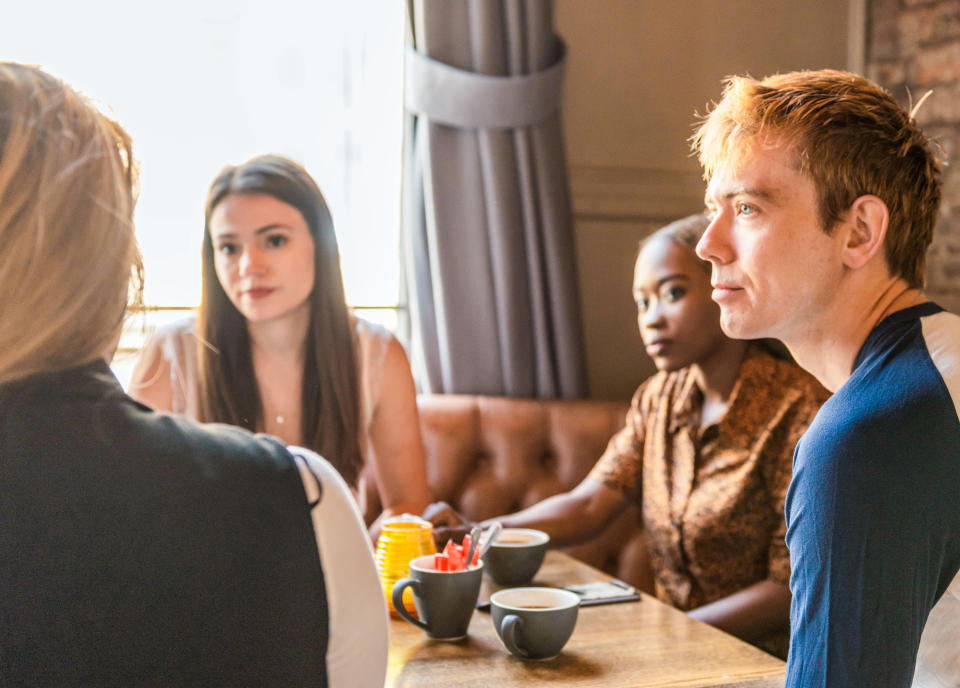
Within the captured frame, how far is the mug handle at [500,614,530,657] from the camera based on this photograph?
1.07 m

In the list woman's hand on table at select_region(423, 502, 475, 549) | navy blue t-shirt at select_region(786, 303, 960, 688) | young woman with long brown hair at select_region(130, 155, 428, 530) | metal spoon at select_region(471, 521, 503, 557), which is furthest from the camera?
young woman with long brown hair at select_region(130, 155, 428, 530)

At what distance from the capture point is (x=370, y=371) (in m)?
2.06

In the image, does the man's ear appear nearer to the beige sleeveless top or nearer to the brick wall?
the beige sleeveless top

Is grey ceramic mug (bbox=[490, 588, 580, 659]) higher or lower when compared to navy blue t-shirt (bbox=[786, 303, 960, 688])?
lower

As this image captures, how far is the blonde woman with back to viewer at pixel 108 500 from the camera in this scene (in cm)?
70

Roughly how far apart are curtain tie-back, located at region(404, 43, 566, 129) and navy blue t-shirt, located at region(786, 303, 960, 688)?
186 cm

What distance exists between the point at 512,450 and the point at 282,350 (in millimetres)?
715

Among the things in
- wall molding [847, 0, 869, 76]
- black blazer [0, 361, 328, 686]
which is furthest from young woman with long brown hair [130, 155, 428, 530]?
wall molding [847, 0, 869, 76]

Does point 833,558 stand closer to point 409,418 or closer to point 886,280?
point 886,280

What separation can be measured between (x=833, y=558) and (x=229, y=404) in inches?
53.8

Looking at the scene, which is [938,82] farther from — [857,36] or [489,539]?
[489,539]

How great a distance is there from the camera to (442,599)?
45.0 inches

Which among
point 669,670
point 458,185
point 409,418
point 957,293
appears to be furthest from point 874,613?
point 957,293

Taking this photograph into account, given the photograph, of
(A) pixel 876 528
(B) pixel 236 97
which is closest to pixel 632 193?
(B) pixel 236 97
